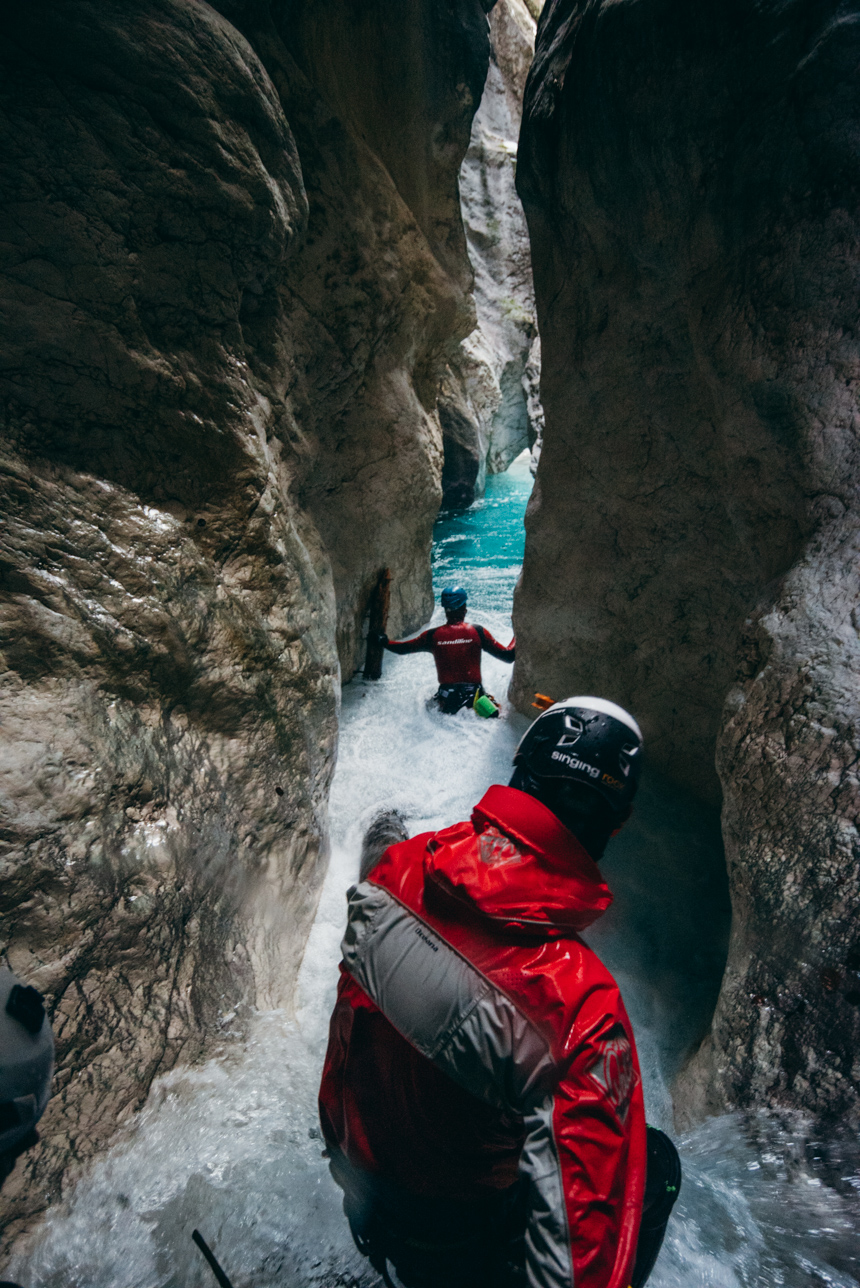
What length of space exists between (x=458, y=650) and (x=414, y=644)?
1.67 ft

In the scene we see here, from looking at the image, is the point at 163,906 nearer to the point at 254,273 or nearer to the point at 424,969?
the point at 424,969

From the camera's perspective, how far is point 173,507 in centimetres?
278

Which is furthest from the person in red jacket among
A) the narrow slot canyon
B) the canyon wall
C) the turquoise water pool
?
the turquoise water pool

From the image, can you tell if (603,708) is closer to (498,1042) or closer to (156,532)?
(498,1042)

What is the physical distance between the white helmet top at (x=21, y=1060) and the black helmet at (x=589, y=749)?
122cm

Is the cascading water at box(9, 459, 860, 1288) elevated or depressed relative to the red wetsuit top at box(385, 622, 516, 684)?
depressed

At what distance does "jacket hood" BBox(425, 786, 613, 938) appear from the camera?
46.1 inches

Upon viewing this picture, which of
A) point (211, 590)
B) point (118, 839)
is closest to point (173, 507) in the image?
point (211, 590)

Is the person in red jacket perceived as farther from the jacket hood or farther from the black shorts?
the black shorts

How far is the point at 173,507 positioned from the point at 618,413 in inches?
120

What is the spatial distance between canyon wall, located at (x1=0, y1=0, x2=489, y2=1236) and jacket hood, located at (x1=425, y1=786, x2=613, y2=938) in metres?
1.35

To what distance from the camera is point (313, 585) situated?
12.7 ft

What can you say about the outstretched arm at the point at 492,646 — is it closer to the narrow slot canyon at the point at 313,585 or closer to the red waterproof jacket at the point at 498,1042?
the narrow slot canyon at the point at 313,585

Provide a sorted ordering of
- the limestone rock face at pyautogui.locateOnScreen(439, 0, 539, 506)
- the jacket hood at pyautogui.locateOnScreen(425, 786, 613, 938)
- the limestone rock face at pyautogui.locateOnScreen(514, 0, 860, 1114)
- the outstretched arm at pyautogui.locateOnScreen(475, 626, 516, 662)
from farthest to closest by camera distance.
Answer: the limestone rock face at pyautogui.locateOnScreen(439, 0, 539, 506) < the outstretched arm at pyautogui.locateOnScreen(475, 626, 516, 662) < the limestone rock face at pyautogui.locateOnScreen(514, 0, 860, 1114) < the jacket hood at pyautogui.locateOnScreen(425, 786, 613, 938)
